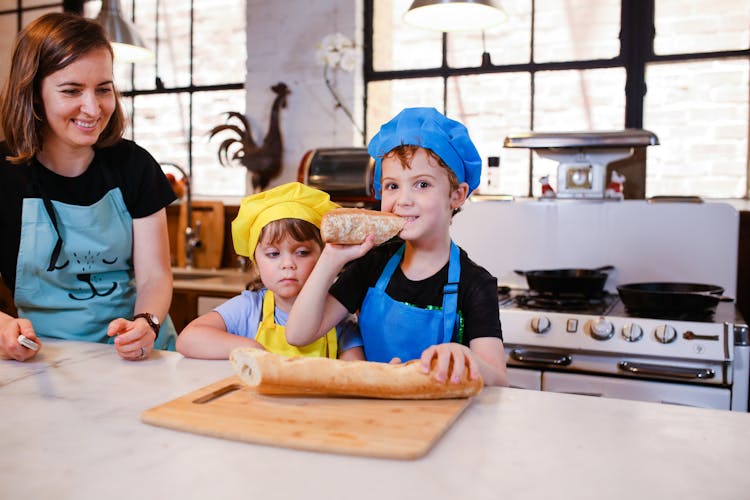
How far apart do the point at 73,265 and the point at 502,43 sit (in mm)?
2701

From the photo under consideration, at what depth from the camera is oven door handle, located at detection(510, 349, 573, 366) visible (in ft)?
7.99

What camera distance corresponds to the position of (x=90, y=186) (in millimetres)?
1723

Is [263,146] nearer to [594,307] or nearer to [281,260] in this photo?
[594,307]

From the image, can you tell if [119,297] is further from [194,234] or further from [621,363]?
[194,234]

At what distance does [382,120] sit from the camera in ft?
13.0

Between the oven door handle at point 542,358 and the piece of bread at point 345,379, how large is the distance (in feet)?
4.77

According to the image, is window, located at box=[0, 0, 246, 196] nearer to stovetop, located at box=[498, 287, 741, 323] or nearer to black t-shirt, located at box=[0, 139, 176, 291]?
stovetop, located at box=[498, 287, 741, 323]

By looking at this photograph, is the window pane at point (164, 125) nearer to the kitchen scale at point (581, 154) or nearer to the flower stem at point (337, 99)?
the flower stem at point (337, 99)

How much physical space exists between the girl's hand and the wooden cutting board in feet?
0.13

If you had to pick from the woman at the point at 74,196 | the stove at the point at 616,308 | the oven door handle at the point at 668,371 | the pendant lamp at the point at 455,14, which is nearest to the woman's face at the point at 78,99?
the woman at the point at 74,196

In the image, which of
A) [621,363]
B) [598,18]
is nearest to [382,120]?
[598,18]

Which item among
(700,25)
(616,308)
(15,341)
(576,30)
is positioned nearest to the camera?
(15,341)

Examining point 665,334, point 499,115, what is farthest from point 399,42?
point 665,334

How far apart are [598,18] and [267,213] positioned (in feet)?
8.55
